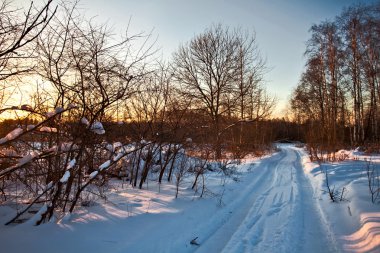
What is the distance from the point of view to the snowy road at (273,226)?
3.62m

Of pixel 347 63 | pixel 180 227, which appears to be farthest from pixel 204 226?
pixel 347 63

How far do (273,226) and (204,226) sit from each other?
1.14 meters

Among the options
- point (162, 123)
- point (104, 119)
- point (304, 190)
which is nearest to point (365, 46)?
point (304, 190)

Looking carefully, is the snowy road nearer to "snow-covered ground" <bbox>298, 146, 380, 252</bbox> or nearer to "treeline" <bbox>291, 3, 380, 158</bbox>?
"snow-covered ground" <bbox>298, 146, 380, 252</bbox>

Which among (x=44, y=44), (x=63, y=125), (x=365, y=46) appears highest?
(x=365, y=46)

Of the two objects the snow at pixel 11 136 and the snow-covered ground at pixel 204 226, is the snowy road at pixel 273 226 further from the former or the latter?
the snow at pixel 11 136

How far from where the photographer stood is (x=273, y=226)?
4367mm

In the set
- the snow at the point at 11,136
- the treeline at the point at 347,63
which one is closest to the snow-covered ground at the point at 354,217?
the snow at the point at 11,136

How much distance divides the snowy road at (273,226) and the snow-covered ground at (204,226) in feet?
0.04

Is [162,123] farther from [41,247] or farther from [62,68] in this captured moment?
[41,247]

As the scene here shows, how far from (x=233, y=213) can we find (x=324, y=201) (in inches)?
97.1

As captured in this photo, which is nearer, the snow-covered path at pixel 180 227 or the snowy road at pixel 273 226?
→ the snow-covered path at pixel 180 227

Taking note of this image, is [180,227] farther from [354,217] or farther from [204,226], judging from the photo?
[354,217]

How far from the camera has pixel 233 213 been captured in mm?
5176
